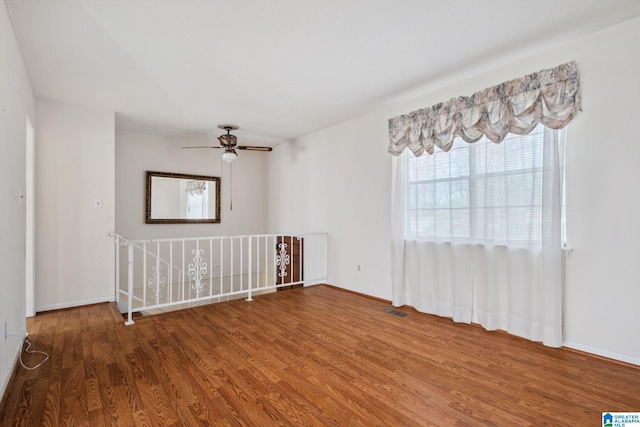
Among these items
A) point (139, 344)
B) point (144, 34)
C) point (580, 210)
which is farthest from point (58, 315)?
point (580, 210)

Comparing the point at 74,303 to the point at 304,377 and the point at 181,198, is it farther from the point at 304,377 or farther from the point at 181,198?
the point at 304,377

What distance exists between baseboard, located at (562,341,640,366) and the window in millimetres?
871

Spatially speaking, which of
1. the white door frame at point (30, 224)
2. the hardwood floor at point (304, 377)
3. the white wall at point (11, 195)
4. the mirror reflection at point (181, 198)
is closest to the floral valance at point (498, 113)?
the hardwood floor at point (304, 377)

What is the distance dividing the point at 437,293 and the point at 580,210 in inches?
60.7

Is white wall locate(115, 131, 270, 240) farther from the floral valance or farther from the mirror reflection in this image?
the floral valance

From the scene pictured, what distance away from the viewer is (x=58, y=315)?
354 cm

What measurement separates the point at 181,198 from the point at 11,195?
3.51 meters

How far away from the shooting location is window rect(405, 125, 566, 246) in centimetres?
275

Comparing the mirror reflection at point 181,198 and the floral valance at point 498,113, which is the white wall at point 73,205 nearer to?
the mirror reflection at point 181,198

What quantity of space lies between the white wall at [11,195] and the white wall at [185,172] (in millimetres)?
2458

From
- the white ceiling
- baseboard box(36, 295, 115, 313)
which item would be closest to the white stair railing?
baseboard box(36, 295, 115, 313)

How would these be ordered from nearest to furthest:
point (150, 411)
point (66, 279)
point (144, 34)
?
1. point (150, 411)
2. point (144, 34)
3. point (66, 279)

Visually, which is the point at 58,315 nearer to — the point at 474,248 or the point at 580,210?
the point at 474,248

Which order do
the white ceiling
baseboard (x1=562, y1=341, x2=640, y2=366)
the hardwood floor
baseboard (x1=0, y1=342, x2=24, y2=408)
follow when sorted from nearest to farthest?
1. the hardwood floor
2. baseboard (x1=0, y1=342, x2=24, y2=408)
3. the white ceiling
4. baseboard (x1=562, y1=341, x2=640, y2=366)
